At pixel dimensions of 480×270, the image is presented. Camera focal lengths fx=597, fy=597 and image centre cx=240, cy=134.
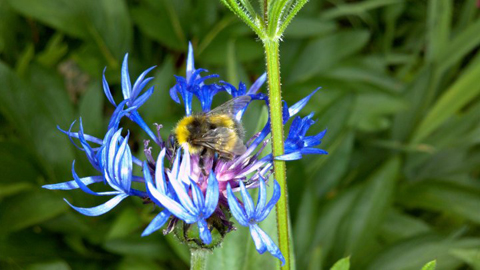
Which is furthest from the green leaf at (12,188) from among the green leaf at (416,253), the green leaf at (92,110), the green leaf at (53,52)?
the green leaf at (416,253)

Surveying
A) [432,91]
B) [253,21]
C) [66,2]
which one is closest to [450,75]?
[432,91]

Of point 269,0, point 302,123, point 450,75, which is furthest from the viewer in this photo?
point 450,75

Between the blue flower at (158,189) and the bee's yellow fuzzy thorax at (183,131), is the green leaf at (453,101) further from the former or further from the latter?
the blue flower at (158,189)

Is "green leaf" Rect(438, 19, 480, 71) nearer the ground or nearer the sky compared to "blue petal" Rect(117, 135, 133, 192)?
nearer the sky

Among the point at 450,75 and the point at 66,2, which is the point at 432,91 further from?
the point at 66,2

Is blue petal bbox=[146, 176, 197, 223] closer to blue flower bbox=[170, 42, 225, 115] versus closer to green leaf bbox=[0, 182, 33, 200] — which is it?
blue flower bbox=[170, 42, 225, 115]

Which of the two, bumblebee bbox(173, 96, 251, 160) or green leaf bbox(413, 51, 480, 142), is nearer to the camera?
bumblebee bbox(173, 96, 251, 160)

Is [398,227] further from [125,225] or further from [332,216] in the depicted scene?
[125,225]

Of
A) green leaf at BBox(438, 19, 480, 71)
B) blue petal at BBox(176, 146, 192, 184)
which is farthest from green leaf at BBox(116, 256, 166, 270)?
green leaf at BBox(438, 19, 480, 71)

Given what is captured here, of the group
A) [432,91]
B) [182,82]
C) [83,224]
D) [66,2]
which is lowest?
[83,224]
